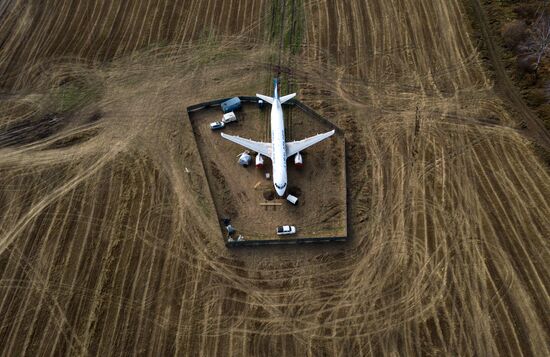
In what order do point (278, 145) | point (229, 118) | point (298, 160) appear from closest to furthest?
point (278, 145)
point (298, 160)
point (229, 118)

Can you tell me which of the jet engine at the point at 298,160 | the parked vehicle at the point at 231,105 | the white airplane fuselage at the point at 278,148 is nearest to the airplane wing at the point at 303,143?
the jet engine at the point at 298,160

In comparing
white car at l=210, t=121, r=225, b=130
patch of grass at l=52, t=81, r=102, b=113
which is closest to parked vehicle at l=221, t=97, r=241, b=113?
white car at l=210, t=121, r=225, b=130

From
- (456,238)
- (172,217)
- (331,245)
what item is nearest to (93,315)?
(172,217)

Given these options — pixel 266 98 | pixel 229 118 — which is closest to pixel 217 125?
pixel 229 118

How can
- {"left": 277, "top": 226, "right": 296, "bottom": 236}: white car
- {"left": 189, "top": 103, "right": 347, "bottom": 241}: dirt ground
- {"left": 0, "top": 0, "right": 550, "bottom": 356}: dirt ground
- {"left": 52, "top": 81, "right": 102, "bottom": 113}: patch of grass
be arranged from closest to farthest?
{"left": 0, "top": 0, "right": 550, "bottom": 356}: dirt ground → {"left": 277, "top": 226, "right": 296, "bottom": 236}: white car → {"left": 189, "top": 103, "right": 347, "bottom": 241}: dirt ground → {"left": 52, "top": 81, "right": 102, "bottom": 113}: patch of grass

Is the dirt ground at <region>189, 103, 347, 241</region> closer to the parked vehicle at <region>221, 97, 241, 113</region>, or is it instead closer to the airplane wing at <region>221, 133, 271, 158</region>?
the parked vehicle at <region>221, 97, 241, 113</region>

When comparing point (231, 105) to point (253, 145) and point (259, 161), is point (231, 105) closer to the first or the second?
point (253, 145)

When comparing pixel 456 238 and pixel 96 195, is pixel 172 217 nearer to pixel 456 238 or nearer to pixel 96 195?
pixel 96 195
